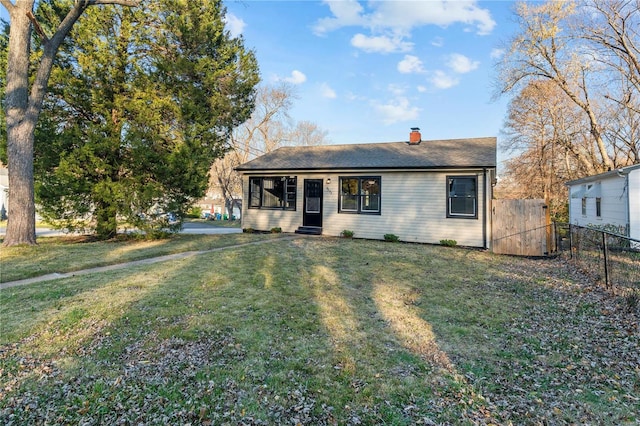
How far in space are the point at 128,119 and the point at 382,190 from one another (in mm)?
8997

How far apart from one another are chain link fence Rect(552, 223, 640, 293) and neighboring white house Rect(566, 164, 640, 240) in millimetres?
4271

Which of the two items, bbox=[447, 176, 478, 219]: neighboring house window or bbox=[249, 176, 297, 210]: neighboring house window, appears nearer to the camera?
bbox=[447, 176, 478, 219]: neighboring house window

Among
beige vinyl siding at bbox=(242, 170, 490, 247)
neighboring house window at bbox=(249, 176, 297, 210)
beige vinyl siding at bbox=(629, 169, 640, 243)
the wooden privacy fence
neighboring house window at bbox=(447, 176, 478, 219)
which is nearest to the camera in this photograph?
the wooden privacy fence

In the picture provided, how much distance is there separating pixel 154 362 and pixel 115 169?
9663 mm

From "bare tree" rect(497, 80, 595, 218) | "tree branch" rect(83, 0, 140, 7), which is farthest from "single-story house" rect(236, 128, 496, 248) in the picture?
"bare tree" rect(497, 80, 595, 218)

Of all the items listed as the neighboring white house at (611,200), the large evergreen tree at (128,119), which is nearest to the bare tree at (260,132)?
the large evergreen tree at (128,119)

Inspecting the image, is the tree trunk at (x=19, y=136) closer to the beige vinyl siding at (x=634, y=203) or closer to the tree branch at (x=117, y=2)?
the tree branch at (x=117, y=2)

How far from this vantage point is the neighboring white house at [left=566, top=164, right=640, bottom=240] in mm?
10602

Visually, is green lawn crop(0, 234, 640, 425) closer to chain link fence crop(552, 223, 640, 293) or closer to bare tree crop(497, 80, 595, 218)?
chain link fence crop(552, 223, 640, 293)

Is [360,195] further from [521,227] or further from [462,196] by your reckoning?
[521,227]

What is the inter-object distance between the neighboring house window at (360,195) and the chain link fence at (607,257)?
604 centimetres

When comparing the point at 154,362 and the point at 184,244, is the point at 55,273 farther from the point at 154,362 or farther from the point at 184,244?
the point at 154,362

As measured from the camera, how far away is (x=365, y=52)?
16.1 m

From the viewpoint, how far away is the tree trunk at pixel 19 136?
8836 mm
